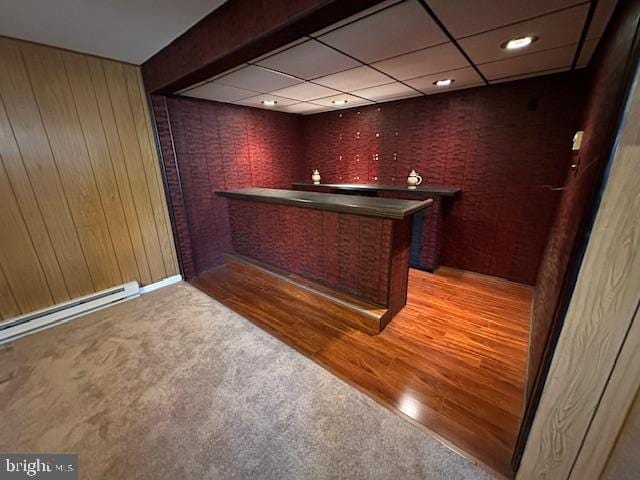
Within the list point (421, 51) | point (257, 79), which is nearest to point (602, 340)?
point (421, 51)

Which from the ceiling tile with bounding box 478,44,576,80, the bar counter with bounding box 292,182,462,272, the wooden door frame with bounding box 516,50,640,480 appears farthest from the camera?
the bar counter with bounding box 292,182,462,272

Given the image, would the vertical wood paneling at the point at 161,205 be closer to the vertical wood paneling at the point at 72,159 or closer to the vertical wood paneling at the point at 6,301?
the vertical wood paneling at the point at 72,159

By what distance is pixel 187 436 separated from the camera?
4.42 feet

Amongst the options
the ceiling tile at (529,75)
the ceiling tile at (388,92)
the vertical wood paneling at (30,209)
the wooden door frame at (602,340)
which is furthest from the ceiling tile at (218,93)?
the wooden door frame at (602,340)

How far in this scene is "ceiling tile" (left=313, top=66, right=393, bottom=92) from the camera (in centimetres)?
224

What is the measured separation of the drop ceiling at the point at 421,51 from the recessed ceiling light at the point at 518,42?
37mm

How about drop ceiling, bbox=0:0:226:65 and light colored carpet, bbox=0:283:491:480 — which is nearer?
light colored carpet, bbox=0:283:491:480

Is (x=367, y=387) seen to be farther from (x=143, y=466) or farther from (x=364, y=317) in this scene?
(x=143, y=466)

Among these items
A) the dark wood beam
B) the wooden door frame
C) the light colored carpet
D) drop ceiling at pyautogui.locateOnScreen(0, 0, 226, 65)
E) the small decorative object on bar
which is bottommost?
the light colored carpet

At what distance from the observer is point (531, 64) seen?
2.11m

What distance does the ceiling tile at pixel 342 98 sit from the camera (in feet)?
10.4

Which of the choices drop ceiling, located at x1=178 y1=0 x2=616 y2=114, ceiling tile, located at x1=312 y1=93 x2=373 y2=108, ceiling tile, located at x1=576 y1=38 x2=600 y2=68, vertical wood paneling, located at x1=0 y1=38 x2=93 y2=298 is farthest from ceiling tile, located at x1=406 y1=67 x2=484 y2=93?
vertical wood paneling, located at x1=0 y1=38 x2=93 y2=298

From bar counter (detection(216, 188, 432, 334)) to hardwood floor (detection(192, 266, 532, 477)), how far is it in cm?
24

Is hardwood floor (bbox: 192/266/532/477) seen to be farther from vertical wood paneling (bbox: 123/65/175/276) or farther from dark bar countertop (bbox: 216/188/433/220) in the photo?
dark bar countertop (bbox: 216/188/433/220)
